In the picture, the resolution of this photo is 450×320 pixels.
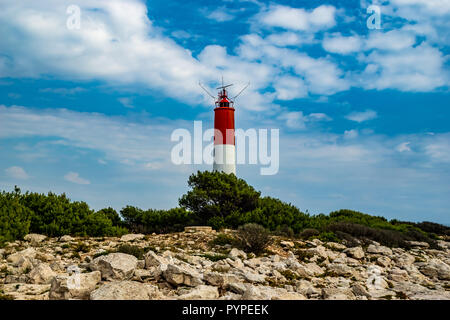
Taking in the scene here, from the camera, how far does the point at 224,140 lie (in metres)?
25.6

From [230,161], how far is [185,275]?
60.1 ft

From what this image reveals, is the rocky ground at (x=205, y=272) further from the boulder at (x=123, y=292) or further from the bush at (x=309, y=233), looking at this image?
the bush at (x=309, y=233)

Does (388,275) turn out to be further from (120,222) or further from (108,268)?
(120,222)

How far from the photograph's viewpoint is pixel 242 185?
69.0ft

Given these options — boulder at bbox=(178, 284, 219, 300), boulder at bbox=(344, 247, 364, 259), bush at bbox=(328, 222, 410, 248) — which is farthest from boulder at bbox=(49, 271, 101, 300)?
bush at bbox=(328, 222, 410, 248)

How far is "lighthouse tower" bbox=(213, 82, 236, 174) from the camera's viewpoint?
2536 cm

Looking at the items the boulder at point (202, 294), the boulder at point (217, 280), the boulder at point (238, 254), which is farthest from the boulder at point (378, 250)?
the boulder at point (202, 294)

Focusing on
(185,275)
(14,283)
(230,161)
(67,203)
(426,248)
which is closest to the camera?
(185,275)

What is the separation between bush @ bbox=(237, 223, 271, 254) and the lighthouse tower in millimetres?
12536

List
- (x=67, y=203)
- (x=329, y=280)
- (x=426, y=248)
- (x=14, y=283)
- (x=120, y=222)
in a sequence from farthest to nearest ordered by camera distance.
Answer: (x=120, y=222), (x=426, y=248), (x=67, y=203), (x=329, y=280), (x=14, y=283)

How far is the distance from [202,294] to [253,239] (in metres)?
6.12

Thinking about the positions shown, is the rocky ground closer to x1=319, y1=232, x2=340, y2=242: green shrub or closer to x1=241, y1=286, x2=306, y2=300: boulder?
x1=241, y1=286, x2=306, y2=300: boulder

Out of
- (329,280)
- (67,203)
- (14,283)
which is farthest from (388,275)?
(67,203)

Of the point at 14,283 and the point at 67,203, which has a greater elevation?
the point at 67,203
